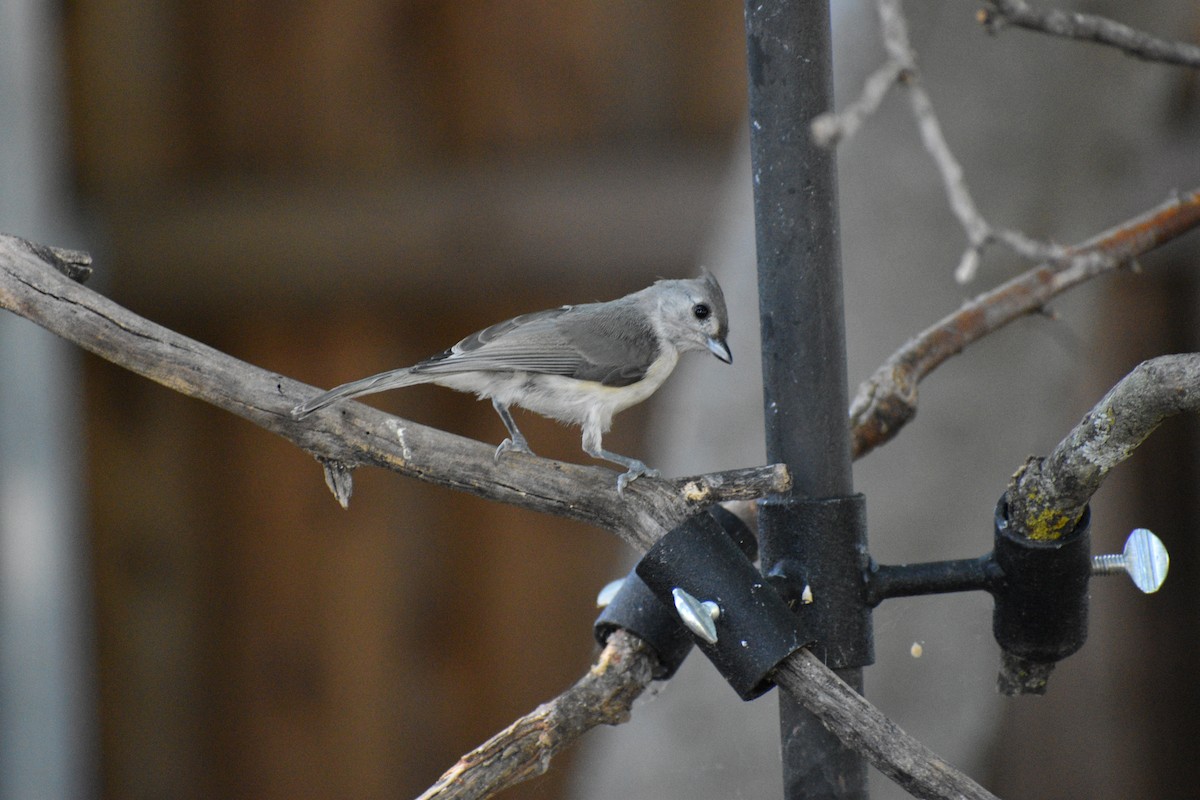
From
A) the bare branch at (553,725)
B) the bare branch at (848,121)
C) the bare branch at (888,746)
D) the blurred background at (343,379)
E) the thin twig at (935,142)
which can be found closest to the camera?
the bare branch at (848,121)

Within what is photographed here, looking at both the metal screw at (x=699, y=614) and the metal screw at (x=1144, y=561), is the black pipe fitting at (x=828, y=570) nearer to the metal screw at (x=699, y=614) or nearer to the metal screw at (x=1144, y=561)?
the metal screw at (x=699, y=614)

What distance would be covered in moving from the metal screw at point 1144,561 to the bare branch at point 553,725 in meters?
0.61

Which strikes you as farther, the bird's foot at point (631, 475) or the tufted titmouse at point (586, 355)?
the tufted titmouse at point (586, 355)

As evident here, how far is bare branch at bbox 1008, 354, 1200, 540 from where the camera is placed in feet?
4.17

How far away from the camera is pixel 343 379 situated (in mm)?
3643

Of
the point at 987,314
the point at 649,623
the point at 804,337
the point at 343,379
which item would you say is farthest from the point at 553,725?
the point at 343,379

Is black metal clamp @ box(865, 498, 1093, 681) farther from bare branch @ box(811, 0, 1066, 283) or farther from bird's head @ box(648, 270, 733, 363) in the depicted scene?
bird's head @ box(648, 270, 733, 363)

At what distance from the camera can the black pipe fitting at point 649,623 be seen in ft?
5.26

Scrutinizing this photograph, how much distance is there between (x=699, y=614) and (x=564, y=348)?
74 centimetres

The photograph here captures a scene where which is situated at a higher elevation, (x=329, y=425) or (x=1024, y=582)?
(x=329, y=425)

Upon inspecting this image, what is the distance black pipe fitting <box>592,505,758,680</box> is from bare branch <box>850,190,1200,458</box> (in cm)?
46

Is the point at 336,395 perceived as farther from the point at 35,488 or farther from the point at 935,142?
the point at 35,488

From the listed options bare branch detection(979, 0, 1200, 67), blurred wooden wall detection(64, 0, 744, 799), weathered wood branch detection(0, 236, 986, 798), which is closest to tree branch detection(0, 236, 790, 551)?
weathered wood branch detection(0, 236, 986, 798)

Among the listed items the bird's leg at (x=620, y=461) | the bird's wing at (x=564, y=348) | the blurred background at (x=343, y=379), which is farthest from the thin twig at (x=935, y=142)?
the blurred background at (x=343, y=379)
